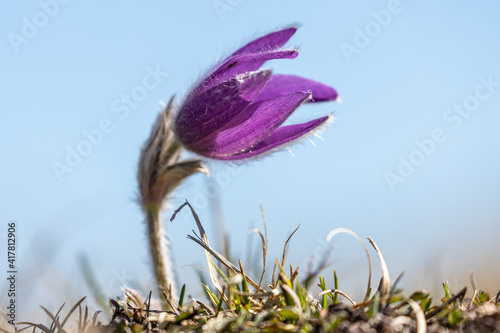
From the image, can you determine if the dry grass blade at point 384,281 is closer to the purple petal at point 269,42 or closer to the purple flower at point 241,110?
the purple flower at point 241,110

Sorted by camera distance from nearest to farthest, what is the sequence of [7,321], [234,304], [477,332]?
1. [477,332]
2. [234,304]
3. [7,321]

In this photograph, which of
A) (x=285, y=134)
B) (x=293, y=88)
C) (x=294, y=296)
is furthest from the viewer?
(x=293, y=88)

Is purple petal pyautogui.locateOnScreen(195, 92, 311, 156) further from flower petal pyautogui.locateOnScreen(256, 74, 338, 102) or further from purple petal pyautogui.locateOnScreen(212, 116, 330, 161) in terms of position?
flower petal pyautogui.locateOnScreen(256, 74, 338, 102)

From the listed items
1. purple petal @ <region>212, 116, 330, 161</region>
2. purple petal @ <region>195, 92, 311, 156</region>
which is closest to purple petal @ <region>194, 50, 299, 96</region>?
purple petal @ <region>195, 92, 311, 156</region>

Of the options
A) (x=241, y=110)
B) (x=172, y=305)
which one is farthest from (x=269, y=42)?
(x=172, y=305)

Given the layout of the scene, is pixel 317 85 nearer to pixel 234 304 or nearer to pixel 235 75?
pixel 235 75

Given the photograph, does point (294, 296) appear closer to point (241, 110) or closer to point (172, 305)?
point (172, 305)

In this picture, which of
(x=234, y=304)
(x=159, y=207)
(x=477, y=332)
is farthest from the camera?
(x=159, y=207)

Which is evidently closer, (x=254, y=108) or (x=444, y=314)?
(x=444, y=314)

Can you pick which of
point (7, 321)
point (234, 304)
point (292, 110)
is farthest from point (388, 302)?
point (7, 321)
